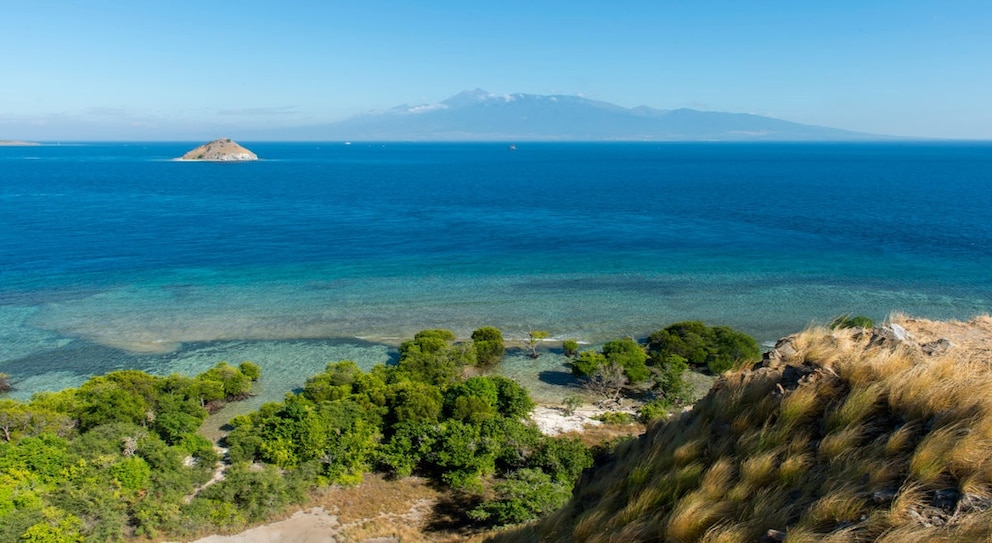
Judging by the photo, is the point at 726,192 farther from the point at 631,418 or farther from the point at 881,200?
the point at 631,418

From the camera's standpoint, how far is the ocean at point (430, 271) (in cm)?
4022

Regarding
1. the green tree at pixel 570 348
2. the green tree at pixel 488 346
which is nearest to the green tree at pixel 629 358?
the green tree at pixel 570 348

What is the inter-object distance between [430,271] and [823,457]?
52138 millimetres

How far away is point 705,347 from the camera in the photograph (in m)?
35.5

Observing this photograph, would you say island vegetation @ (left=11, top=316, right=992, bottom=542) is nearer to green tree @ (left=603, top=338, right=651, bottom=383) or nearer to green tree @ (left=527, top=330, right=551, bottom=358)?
green tree @ (left=603, top=338, right=651, bottom=383)

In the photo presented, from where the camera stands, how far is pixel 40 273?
5709 centimetres

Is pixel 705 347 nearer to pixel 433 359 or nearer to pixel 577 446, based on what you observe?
pixel 577 446

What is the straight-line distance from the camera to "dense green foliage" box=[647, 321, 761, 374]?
34594 mm

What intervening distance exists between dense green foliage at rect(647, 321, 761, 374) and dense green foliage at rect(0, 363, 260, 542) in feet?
84.3

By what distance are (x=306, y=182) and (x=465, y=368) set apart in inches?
5047

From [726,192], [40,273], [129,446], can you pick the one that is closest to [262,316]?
[129,446]

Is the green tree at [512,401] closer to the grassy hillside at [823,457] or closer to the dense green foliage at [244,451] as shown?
the dense green foliage at [244,451]

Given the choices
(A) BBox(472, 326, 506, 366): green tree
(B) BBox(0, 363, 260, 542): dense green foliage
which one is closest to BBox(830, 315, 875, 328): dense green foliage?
(A) BBox(472, 326, 506, 366): green tree

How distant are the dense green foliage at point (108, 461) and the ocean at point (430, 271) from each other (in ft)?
20.6
